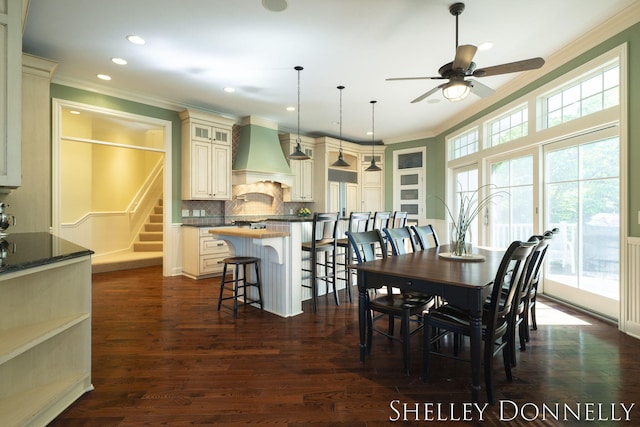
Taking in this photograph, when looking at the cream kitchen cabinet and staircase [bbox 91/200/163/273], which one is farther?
the cream kitchen cabinet

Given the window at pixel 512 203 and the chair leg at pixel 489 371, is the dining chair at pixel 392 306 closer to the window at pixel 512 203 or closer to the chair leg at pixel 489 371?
the chair leg at pixel 489 371

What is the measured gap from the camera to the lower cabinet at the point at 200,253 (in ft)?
16.9

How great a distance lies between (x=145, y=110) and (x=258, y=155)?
1.97 metres

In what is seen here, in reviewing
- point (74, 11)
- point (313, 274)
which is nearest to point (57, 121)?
point (74, 11)

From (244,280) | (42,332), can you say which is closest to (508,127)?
(244,280)

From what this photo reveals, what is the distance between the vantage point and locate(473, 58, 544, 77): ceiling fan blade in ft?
7.88

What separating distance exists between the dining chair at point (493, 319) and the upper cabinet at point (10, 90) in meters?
2.81

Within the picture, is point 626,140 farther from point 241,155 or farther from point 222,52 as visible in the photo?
point 241,155

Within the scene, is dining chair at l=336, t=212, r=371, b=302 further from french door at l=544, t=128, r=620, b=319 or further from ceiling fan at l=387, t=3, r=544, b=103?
french door at l=544, t=128, r=620, b=319

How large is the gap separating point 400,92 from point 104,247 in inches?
259

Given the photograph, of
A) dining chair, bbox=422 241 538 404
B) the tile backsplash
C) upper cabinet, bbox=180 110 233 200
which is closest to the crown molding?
dining chair, bbox=422 241 538 404

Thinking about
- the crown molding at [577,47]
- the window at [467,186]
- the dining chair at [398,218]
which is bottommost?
the dining chair at [398,218]

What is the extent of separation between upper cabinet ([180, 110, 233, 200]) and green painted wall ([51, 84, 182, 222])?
107 millimetres

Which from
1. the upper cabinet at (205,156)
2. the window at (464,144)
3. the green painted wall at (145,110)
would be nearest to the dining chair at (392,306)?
the upper cabinet at (205,156)
